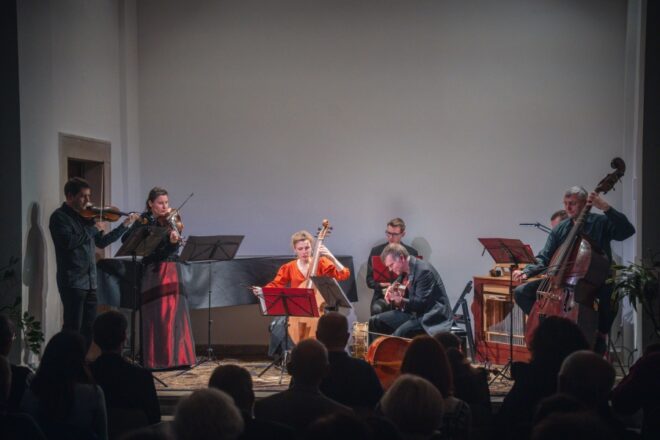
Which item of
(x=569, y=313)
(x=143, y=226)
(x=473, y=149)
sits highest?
(x=473, y=149)

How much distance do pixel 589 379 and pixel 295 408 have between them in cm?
124

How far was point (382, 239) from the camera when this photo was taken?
8.77 meters

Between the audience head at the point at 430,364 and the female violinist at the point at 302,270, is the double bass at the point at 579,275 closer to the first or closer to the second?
the female violinist at the point at 302,270

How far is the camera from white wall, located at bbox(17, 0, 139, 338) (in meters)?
6.82

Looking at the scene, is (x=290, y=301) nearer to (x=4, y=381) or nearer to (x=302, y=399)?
(x=302, y=399)

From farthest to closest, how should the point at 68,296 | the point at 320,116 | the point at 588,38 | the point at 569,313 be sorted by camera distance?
the point at 320,116
the point at 588,38
the point at 68,296
the point at 569,313

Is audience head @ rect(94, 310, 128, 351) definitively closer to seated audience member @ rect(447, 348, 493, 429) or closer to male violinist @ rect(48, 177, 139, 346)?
seated audience member @ rect(447, 348, 493, 429)

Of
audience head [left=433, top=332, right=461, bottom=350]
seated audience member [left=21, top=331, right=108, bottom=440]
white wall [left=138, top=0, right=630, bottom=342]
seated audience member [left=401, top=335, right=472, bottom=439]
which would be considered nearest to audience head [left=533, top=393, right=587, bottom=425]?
seated audience member [left=401, top=335, right=472, bottom=439]

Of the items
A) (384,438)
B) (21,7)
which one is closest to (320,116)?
(21,7)

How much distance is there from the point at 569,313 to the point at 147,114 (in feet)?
16.9

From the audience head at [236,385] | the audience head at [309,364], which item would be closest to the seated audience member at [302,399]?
the audience head at [309,364]

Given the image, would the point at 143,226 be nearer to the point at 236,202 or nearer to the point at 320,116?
the point at 236,202

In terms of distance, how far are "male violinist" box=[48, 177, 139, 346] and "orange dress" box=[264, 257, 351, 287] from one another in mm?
1549

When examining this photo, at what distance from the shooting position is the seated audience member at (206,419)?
2701 millimetres
